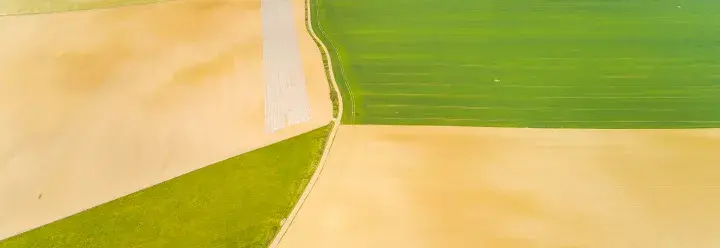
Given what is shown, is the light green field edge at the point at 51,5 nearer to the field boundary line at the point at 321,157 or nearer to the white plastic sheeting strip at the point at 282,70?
the white plastic sheeting strip at the point at 282,70

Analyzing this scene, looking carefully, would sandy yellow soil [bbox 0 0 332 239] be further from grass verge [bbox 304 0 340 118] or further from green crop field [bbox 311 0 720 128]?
green crop field [bbox 311 0 720 128]

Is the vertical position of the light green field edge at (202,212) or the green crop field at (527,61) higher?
the green crop field at (527,61)

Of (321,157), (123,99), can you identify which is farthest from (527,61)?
(123,99)

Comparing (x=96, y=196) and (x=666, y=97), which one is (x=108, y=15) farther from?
(x=666, y=97)

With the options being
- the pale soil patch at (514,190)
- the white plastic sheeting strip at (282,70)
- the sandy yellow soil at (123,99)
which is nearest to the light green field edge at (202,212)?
the sandy yellow soil at (123,99)

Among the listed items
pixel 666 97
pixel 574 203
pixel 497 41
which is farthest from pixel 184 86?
pixel 666 97

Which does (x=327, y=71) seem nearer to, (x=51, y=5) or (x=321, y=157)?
(x=321, y=157)
